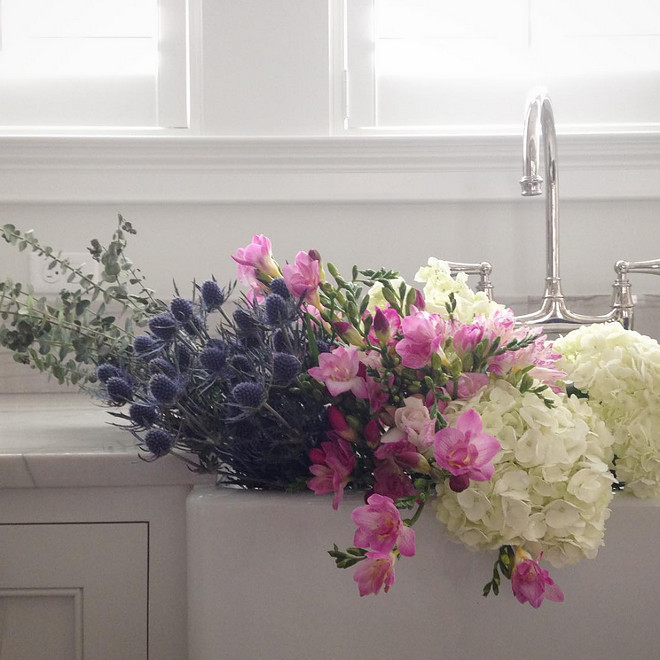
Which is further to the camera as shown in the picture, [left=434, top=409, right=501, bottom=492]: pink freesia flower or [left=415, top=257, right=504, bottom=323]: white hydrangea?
[left=415, top=257, right=504, bottom=323]: white hydrangea

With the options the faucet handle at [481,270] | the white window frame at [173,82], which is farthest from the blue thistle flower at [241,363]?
the white window frame at [173,82]

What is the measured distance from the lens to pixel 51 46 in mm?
1463

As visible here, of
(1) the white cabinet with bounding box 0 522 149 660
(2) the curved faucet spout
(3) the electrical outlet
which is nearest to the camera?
(1) the white cabinet with bounding box 0 522 149 660

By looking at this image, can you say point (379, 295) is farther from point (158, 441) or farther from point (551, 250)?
point (551, 250)

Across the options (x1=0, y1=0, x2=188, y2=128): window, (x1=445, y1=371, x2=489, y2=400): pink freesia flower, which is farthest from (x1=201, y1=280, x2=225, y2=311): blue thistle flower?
(x1=0, y1=0, x2=188, y2=128): window

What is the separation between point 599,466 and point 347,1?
1158mm

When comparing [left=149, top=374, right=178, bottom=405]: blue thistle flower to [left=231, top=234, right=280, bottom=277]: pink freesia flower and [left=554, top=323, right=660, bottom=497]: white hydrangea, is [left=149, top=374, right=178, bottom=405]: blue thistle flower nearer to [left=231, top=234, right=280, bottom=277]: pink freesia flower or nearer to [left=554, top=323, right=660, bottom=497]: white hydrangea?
[left=231, top=234, right=280, bottom=277]: pink freesia flower

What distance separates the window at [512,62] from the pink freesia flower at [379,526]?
3.58 feet

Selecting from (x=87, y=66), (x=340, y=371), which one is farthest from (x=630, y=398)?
(x=87, y=66)

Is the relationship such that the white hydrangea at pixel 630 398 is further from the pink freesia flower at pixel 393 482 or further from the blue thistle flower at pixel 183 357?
the blue thistle flower at pixel 183 357

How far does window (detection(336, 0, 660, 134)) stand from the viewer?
1484mm

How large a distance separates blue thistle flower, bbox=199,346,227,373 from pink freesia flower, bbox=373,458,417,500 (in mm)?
136

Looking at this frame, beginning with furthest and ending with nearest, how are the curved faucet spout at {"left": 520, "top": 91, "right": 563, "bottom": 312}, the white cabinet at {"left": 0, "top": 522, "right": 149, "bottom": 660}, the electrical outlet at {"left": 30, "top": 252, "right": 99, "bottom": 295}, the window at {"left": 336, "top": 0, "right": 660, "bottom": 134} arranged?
the window at {"left": 336, "top": 0, "right": 660, "bottom": 134} < the electrical outlet at {"left": 30, "top": 252, "right": 99, "bottom": 295} < the curved faucet spout at {"left": 520, "top": 91, "right": 563, "bottom": 312} < the white cabinet at {"left": 0, "top": 522, "right": 149, "bottom": 660}

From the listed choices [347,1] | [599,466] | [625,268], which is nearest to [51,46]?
[347,1]
